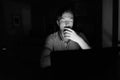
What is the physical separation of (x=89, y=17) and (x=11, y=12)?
0.75 metres

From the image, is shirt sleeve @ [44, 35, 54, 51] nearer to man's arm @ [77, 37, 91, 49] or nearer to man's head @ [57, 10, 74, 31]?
man's head @ [57, 10, 74, 31]

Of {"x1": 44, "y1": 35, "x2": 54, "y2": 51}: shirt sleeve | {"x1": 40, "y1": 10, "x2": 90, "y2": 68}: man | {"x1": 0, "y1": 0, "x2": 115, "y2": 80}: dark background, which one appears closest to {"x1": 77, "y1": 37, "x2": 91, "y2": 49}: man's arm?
{"x1": 40, "y1": 10, "x2": 90, "y2": 68}: man

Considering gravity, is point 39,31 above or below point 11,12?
below

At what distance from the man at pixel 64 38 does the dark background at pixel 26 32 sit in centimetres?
5

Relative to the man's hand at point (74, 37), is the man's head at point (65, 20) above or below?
above

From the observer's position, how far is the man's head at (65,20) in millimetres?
1597

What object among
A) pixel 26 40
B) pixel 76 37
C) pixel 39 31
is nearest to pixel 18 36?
pixel 26 40

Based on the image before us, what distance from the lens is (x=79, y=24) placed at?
5.39 feet

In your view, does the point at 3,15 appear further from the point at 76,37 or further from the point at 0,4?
the point at 76,37

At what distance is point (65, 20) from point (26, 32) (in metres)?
0.39

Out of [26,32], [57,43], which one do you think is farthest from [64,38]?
[26,32]

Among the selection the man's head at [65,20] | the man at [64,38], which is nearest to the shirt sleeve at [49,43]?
the man at [64,38]

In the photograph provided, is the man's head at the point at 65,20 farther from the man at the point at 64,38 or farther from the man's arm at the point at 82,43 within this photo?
the man's arm at the point at 82,43

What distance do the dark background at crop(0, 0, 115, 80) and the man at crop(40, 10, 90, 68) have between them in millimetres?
51
